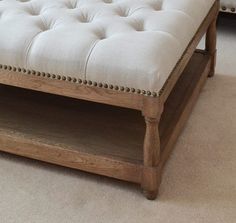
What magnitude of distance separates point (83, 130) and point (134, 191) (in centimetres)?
27

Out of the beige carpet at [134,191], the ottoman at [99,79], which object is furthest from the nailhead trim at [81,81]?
the beige carpet at [134,191]

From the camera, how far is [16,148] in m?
1.43

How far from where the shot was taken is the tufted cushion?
1156mm

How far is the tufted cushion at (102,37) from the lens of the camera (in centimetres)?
116

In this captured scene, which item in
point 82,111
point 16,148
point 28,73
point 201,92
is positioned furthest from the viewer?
point 201,92

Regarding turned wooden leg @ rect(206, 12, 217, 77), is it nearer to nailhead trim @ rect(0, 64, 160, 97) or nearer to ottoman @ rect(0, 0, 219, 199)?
ottoman @ rect(0, 0, 219, 199)

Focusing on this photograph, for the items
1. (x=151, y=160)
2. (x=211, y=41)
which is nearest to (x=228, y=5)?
(x=211, y=41)

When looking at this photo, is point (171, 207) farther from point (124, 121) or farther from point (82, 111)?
point (82, 111)

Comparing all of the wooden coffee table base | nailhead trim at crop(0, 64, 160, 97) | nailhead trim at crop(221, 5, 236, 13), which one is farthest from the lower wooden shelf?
nailhead trim at crop(221, 5, 236, 13)

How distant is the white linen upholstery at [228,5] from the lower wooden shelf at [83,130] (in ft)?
1.95

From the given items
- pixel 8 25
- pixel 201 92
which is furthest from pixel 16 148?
pixel 201 92

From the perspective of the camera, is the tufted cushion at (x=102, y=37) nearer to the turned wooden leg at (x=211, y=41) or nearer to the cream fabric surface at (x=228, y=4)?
the turned wooden leg at (x=211, y=41)

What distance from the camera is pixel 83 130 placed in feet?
4.78

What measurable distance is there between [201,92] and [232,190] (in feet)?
1.95
